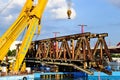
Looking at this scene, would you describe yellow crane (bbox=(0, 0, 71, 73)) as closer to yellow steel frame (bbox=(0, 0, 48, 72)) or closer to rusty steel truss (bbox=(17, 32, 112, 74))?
yellow steel frame (bbox=(0, 0, 48, 72))

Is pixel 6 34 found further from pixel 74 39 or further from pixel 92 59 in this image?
pixel 92 59

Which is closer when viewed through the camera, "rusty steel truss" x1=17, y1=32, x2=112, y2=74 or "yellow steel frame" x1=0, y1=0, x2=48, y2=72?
"rusty steel truss" x1=17, y1=32, x2=112, y2=74

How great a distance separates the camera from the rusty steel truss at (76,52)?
47.9 meters

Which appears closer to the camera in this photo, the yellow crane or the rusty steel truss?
the rusty steel truss

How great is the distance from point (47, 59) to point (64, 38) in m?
6.96

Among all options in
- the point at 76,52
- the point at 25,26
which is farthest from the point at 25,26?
Answer: the point at 76,52

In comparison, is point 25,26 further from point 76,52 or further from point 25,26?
point 76,52

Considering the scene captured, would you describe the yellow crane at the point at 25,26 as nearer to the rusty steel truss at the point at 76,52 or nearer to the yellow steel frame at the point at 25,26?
the yellow steel frame at the point at 25,26

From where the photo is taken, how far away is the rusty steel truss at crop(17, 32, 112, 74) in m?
47.9

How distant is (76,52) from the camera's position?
50500mm

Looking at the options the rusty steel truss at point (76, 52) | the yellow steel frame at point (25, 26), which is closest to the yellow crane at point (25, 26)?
the yellow steel frame at point (25, 26)

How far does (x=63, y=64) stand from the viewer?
5409 centimetres

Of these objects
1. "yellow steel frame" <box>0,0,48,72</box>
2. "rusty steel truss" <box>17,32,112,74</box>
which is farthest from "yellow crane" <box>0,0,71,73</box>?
"rusty steel truss" <box>17,32,112,74</box>

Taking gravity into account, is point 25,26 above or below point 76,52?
above
